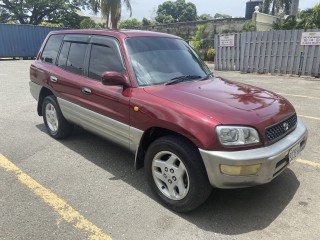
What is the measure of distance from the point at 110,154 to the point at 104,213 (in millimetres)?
1549

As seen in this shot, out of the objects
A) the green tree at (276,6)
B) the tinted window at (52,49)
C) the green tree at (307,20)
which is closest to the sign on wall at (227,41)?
the green tree at (307,20)

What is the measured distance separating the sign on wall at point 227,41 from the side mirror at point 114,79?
13.9m

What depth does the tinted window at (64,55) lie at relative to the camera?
480 cm

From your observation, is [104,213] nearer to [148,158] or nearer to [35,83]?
[148,158]

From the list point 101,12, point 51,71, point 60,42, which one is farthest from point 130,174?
point 101,12

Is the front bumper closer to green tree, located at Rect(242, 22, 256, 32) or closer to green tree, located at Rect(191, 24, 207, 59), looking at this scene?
green tree, located at Rect(242, 22, 256, 32)

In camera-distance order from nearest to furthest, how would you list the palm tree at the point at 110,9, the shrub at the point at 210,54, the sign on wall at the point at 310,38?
the sign on wall at the point at 310,38 → the shrub at the point at 210,54 → the palm tree at the point at 110,9

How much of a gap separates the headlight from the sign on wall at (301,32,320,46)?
488 inches

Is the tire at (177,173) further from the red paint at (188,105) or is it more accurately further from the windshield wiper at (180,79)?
the windshield wiper at (180,79)

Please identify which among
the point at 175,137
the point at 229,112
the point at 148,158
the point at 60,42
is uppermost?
the point at 60,42

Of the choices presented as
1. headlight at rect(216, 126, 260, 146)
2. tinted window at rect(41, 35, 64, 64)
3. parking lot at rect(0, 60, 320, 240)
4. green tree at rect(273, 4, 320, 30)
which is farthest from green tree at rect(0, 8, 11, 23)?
headlight at rect(216, 126, 260, 146)

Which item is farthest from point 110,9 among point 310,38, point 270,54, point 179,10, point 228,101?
point 179,10

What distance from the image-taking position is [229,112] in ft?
9.70

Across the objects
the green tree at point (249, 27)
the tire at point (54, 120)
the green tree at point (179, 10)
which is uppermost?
the green tree at point (179, 10)
